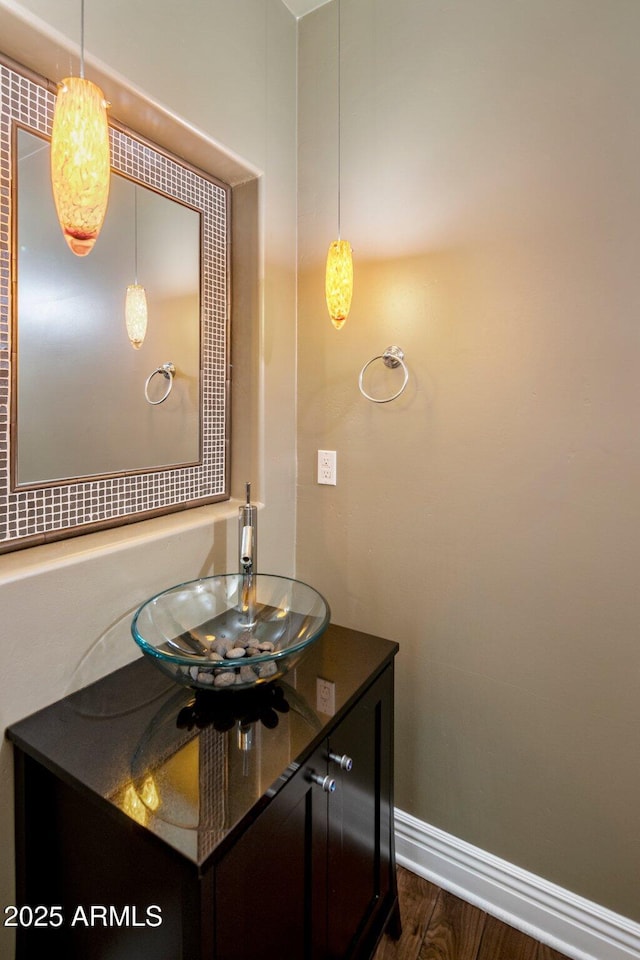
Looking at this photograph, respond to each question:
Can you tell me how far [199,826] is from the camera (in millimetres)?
754

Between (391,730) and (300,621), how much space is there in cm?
38

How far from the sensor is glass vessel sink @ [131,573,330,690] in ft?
3.21

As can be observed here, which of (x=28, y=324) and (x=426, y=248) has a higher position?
(x=426, y=248)

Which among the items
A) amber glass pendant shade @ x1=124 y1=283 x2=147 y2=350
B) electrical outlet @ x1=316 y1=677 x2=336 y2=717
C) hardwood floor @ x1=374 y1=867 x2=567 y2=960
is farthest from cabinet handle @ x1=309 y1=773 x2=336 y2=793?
amber glass pendant shade @ x1=124 y1=283 x2=147 y2=350

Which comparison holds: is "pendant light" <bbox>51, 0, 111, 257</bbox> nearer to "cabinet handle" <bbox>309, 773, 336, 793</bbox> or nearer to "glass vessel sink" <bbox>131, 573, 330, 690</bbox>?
"glass vessel sink" <bbox>131, 573, 330, 690</bbox>

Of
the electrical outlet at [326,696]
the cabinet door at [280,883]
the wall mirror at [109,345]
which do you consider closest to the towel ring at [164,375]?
Result: the wall mirror at [109,345]

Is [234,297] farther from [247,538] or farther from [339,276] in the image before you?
[247,538]

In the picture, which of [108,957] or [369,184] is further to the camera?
[369,184]

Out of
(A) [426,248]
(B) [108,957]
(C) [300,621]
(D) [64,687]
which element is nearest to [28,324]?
(D) [64,687]

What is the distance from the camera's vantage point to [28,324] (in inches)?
40.1

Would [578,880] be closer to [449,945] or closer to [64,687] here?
[449,945]

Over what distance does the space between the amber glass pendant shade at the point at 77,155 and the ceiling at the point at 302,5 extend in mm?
1192

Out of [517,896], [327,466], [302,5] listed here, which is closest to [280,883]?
[517,896]

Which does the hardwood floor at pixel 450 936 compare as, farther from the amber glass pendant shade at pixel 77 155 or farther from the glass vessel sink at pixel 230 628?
the amber glass pendant shade at pixel 77 155
